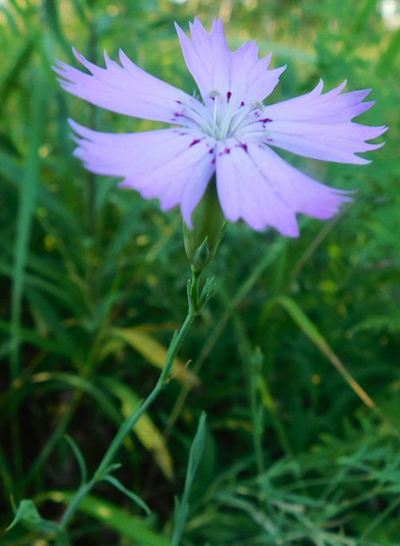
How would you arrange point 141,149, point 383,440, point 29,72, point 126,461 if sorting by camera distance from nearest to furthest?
point 141,149
point 383,440
point 126,461
point 29,72

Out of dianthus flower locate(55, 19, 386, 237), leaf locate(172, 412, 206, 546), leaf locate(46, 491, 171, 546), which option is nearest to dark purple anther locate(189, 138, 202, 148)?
dianthus flower locate(55, 19, 386, 237)

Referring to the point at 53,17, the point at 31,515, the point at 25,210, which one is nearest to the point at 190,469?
the point at 31,515

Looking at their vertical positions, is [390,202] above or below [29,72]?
below

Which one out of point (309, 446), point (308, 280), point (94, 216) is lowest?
point (309, 446)

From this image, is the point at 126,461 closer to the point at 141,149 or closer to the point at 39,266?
the point at 39,266

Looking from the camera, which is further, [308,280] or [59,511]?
[308,280]

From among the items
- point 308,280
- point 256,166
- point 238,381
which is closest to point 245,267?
point 308,280

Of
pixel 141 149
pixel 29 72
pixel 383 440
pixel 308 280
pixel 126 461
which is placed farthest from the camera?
pixel 29 72
